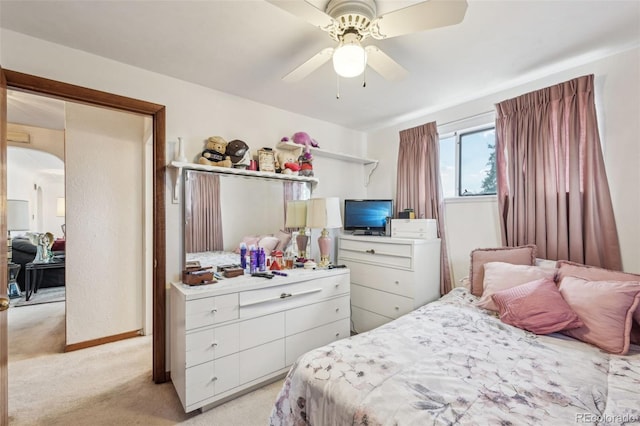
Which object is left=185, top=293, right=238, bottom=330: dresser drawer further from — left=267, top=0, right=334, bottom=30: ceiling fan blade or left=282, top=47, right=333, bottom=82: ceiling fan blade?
left=267, top=0, right=334, bottom=30: ceiling fan blade

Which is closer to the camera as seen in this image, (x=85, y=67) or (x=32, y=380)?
(x=85, y=67)

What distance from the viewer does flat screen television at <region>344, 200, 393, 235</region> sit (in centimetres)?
309

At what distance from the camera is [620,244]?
1866 millimetres

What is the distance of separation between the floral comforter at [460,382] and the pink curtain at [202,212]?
1469 mm

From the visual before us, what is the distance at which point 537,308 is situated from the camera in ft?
5.15

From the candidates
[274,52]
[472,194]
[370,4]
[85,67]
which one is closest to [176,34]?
[274,52]

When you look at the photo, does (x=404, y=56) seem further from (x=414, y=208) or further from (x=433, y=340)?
(x=433, y=340)

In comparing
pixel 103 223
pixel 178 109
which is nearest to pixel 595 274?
pixel 178 109

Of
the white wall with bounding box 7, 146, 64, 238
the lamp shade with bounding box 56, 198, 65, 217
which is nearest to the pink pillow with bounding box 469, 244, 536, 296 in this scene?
the white wall with bounding box 7, 146, 64, 238

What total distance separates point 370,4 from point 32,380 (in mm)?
3547

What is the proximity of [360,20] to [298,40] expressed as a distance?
0.56 m

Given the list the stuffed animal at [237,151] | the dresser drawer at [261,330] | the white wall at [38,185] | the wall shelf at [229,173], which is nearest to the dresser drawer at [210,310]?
the dresser drawer at [261,330]

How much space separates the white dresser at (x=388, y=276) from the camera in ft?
8.25

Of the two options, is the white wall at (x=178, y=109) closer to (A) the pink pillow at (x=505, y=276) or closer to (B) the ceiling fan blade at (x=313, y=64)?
(B) the ceiling fan blade at (x=313, y=64)
